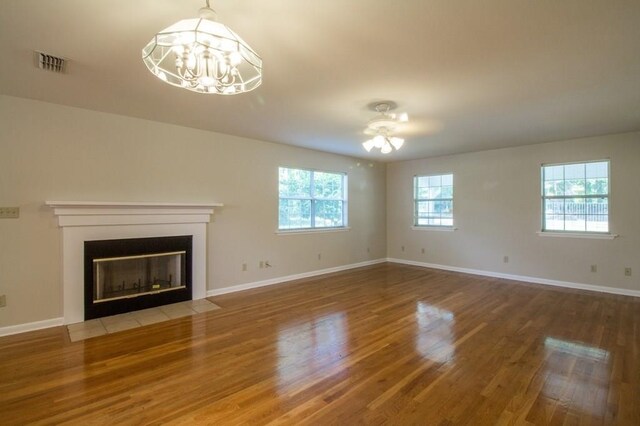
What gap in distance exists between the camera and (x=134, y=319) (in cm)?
366

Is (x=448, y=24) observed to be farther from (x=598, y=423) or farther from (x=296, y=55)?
(x=598, y=423)

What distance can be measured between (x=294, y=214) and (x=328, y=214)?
2.92 feet

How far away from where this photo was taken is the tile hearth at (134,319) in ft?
10.8

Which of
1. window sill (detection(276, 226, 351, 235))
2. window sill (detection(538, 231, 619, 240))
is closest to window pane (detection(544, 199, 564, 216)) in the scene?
window sill (detection(538, 231, 619, 240))

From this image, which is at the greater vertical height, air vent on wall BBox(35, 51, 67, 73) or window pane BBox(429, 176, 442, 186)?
air vent on wall BBox(35, 51, 67, 73)

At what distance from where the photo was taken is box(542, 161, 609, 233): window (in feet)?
16.3

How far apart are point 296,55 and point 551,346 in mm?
3476

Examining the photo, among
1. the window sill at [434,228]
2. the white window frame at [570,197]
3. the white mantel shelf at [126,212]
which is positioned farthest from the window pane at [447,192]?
the white mantel shelf at [126,212]

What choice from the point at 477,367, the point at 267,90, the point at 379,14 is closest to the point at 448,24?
the point at 379,14

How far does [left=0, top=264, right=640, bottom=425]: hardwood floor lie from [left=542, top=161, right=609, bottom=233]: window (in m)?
1.46

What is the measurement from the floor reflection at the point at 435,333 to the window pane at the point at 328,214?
2660mm

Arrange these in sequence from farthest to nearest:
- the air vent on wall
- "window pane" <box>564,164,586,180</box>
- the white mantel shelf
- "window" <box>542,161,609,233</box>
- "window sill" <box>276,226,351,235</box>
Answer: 1. "window sill" <box>276,226,351,235</box>
2. "window pane" <box>564,164,586,180</box>
3. "window" <box>542,161,609,233</box>
4. the white mantel shelf
5. the air vent on wall

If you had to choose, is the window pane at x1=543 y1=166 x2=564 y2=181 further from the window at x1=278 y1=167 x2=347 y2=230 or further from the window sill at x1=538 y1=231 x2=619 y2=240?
the window at x1=278 y1=167 x2=347 y2=230

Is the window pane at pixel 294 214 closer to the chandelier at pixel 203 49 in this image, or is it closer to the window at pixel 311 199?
the window at pixel 311 199
